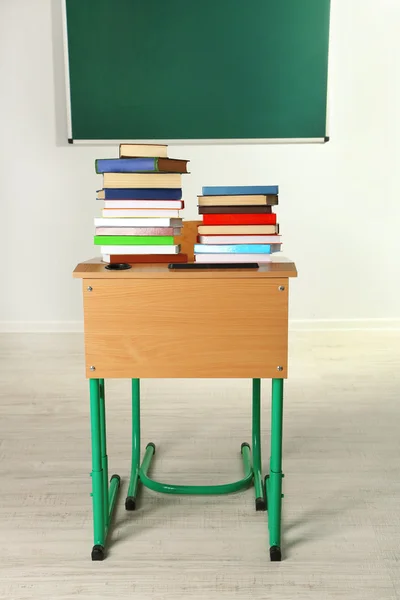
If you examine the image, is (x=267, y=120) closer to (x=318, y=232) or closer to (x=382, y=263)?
(x=318, y=232)

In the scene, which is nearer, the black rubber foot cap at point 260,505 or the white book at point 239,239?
the white book at point 239,239

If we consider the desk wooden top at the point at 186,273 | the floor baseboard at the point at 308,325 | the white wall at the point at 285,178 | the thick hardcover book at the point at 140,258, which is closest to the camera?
the desk wooden top at the point at 186,273

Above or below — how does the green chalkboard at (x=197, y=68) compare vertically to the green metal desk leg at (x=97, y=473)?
above

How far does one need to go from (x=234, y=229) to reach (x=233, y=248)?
0.05m

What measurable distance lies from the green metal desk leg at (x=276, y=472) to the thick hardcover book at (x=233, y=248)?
34 cm

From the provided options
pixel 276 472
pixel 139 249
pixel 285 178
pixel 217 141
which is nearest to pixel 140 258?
pixel 139 249

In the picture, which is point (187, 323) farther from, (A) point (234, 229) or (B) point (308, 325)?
(B) point (308, 325)

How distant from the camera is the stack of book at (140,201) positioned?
1.64 metres

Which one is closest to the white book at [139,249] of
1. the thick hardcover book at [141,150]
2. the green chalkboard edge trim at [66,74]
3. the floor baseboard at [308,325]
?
the thick hardcover book at [141,150]

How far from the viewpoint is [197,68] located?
398 centimetres

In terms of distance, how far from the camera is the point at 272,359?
64.3 inches

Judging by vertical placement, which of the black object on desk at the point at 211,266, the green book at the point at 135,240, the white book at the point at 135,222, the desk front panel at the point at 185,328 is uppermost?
the white book at the point at 135,222

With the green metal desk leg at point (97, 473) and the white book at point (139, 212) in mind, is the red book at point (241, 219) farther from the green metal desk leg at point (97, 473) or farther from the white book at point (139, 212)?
the green metal desk leg at point (97, 473)

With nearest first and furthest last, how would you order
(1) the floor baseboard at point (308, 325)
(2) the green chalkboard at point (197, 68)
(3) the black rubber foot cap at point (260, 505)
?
(3) the black rubber foot cap at point (260, 505)
(2) the green chalkboard at point (197, 68)
(1) the floor baseboard at point (308, 325)
